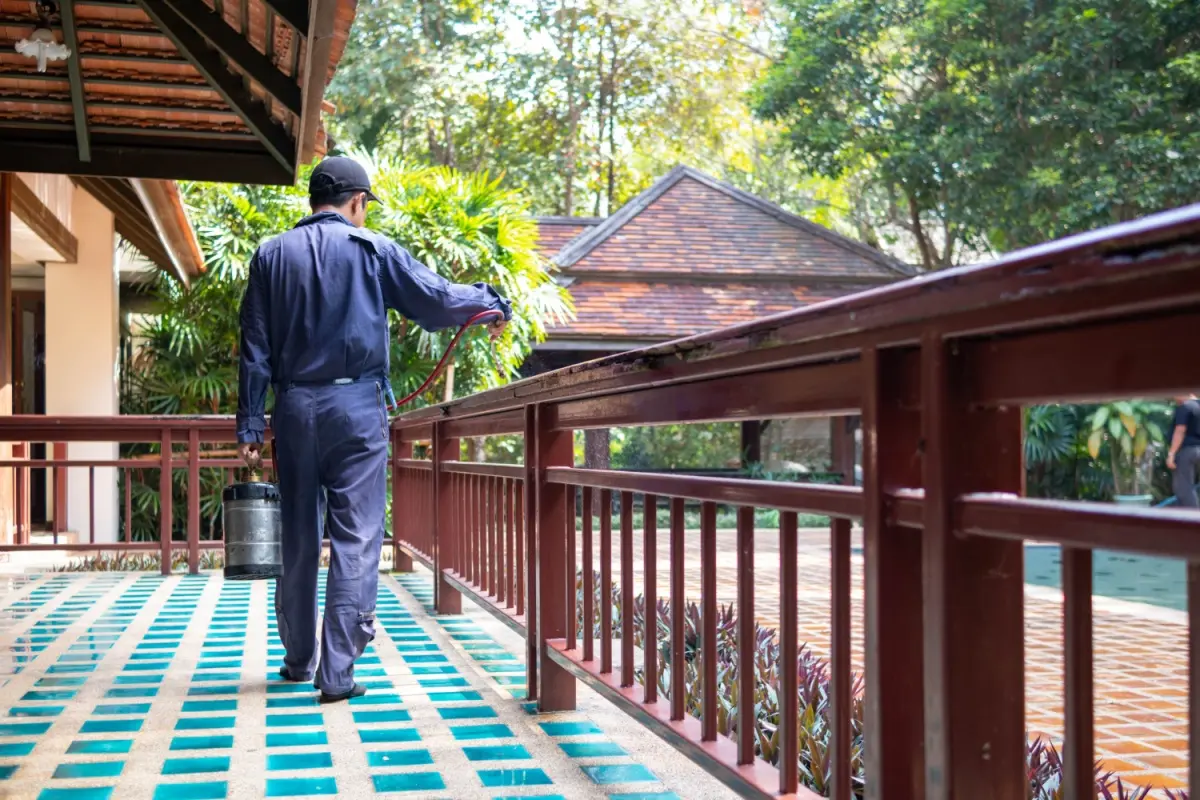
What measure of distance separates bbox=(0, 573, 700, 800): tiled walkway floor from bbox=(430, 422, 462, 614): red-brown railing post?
289mm

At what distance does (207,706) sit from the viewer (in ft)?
13.5

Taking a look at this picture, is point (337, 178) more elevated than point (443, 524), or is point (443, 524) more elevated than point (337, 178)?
point (337, 178)

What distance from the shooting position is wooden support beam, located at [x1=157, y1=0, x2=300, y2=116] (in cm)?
539

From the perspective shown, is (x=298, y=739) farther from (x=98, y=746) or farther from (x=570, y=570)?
(x=570, y=570)

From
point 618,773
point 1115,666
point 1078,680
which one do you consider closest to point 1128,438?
point 1115,666

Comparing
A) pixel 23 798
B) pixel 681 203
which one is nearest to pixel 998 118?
pixel 681 203

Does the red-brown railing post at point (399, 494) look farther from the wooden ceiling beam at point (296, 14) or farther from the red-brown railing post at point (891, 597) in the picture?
the red-brown railing post at point (891, 597)

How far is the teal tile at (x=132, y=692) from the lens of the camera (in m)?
4.30

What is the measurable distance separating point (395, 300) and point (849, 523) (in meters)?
2.74

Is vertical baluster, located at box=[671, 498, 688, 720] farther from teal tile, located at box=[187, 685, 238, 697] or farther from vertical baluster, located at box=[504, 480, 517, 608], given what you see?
teal tile, located at box=[187, 685, 238, 697]

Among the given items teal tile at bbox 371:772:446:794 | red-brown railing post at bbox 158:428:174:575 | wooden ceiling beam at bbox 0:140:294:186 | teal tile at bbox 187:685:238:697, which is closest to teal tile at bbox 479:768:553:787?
teal tile at bbox 371:772:446:794

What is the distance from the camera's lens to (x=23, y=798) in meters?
3.03

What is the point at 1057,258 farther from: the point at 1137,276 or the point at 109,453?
the point at 109,453

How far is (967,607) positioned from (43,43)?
5280mm
